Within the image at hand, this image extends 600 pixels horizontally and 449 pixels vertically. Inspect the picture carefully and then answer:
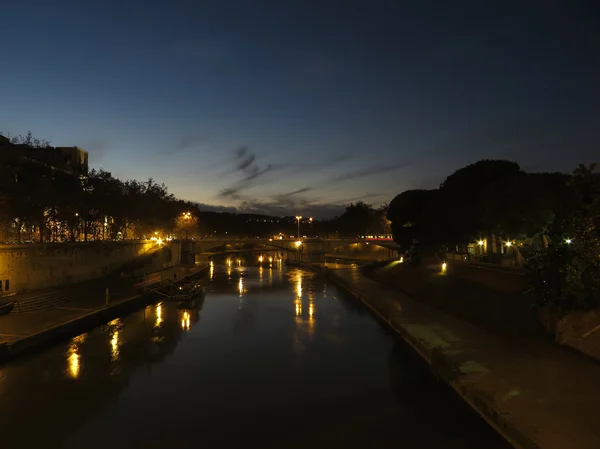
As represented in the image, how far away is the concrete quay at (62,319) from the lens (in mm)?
21603

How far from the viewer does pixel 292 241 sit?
343 feet

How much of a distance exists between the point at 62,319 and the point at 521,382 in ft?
79.0

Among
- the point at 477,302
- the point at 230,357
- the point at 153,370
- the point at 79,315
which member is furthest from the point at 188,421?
the point at 477,302

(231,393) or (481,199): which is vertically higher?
(481,199)

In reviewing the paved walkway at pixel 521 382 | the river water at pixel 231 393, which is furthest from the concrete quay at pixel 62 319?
the paved walkway at pixel 521 382

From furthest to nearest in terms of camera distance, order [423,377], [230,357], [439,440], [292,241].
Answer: [292,241] → [230,357] → [423,377] → [439,440]

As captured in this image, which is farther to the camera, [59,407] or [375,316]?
[375,316]

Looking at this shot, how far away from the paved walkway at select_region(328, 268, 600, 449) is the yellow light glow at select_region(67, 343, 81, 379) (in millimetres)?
15549

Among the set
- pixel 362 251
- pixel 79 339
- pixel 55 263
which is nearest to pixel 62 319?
pixel 79 339

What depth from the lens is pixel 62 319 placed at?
26.3m

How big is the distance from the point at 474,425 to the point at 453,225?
3902cm

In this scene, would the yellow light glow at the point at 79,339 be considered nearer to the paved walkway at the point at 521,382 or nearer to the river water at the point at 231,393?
the river water at the point at 231,393

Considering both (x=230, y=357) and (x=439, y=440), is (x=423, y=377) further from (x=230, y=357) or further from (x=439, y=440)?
(x=230, y=357)

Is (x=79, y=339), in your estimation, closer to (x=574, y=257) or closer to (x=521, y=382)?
(x=521, y=382)
